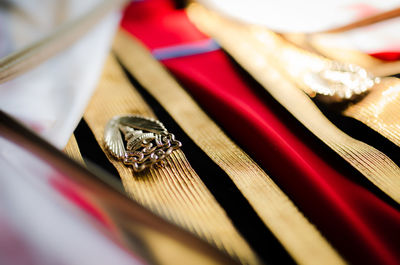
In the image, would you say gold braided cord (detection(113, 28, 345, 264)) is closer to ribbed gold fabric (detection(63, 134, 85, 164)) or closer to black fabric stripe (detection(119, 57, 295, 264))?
black fabric stripe (detection(119, 57, 295, 264))

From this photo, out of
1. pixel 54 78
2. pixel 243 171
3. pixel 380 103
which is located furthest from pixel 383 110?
pixel 54 78

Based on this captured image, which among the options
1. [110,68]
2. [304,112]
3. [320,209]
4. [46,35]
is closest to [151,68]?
[110,68]

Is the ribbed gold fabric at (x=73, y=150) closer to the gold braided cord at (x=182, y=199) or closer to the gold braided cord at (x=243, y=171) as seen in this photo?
the gold braided cord at (x=182, y=199)

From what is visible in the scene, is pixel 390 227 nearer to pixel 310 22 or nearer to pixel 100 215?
pixel 100 215

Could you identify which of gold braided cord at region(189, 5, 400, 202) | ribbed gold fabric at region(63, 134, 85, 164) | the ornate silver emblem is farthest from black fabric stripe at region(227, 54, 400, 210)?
ribbed gold fabric at region(63, 134, 85, 164)

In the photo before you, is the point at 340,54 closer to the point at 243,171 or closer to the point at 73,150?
the point at 243,171
